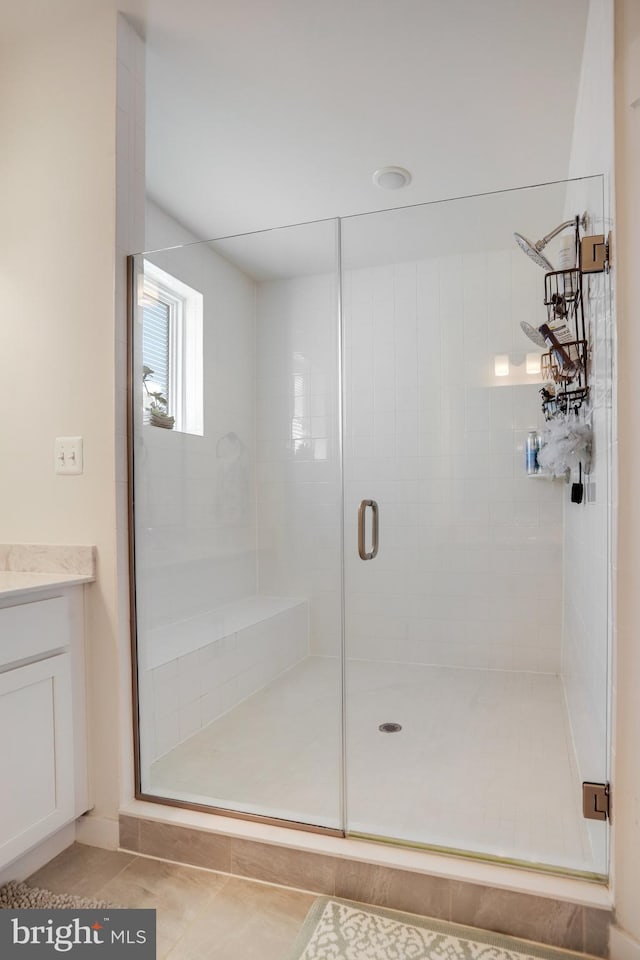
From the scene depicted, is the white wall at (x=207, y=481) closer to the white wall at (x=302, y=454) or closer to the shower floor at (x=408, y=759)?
the white wall at (x=302, y=454)

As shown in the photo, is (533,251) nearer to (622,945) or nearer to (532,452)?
(532,452)

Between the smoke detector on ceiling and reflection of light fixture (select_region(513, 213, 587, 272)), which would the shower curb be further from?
the smoke detector on ceiling

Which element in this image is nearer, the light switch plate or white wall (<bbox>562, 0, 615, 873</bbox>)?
white wall (<bbox>562, 0, 615, 873</bbox>)

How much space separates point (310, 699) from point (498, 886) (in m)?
0.71

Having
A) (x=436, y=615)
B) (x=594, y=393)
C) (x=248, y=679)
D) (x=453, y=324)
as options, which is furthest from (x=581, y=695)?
(x=453, y=324)

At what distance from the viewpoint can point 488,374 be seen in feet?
6.14

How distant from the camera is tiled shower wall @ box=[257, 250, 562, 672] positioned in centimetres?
186

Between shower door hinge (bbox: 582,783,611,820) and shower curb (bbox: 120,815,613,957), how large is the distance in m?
0.20

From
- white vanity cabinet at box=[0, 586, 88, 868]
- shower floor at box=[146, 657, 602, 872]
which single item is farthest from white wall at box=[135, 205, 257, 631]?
shower floor at box=[146, 657, 602, 872]

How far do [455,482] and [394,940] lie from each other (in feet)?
3.99

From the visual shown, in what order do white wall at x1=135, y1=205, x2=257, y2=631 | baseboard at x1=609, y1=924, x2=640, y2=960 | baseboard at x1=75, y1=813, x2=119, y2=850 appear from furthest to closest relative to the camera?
white wall at x1=135, y1=205, x2=257, y2=631
baseboard at x1=75, y1=813, x2=119, y2=850
baseboard at x1=609, y1=924, x2=640, y2=960

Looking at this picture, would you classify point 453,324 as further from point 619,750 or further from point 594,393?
point 619,750

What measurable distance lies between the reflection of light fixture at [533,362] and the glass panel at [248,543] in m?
0.61

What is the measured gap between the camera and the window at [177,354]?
77.1 inches
